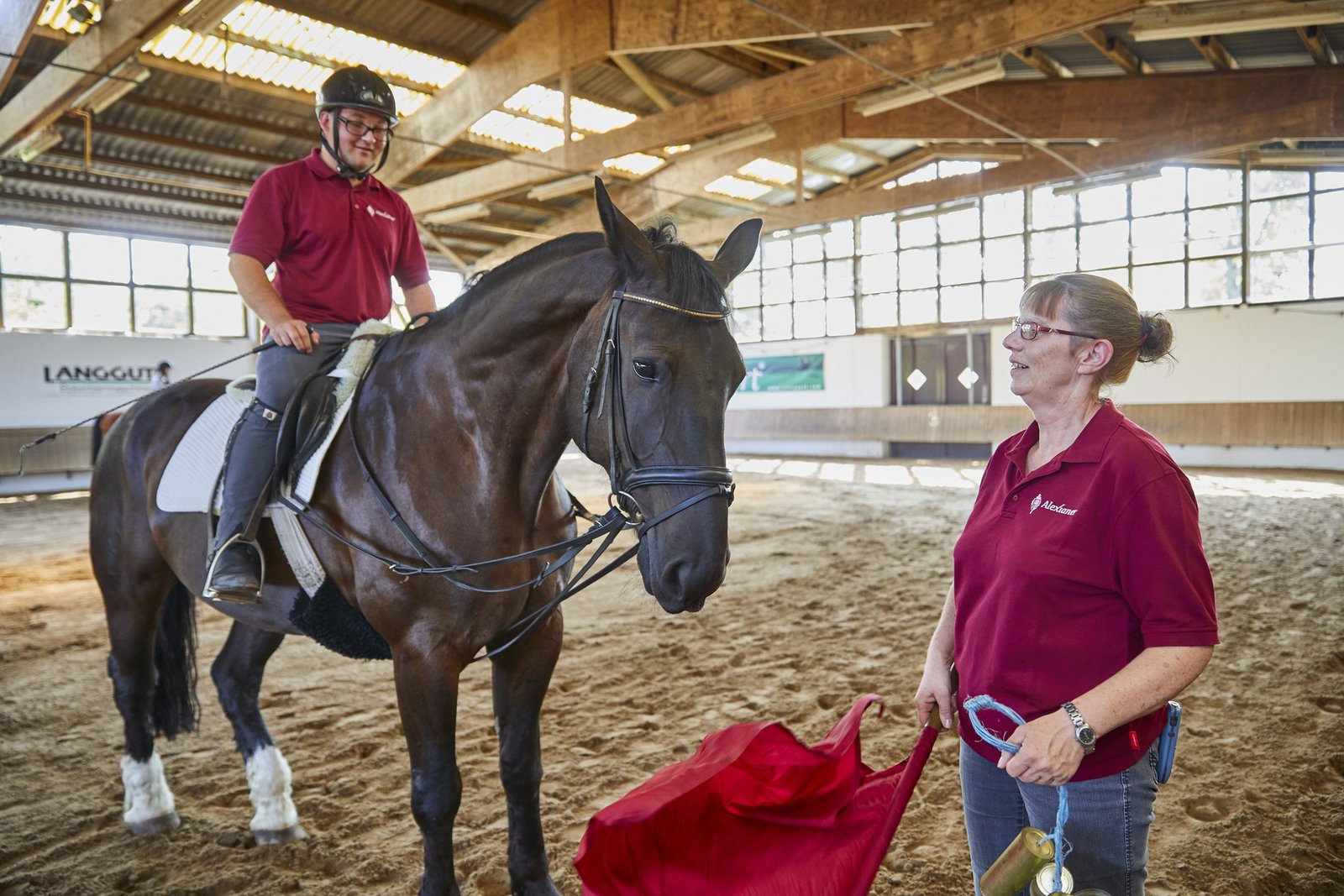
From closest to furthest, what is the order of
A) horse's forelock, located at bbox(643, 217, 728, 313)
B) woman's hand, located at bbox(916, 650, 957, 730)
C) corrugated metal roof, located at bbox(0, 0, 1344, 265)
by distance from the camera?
woman's hand, located at bbox(916, 650, 957, 730) < horse's forelock, located at bbox(643, 217, 728, 313) < corrugated metal roof, located at bbox(0, 0, 1344, 265)

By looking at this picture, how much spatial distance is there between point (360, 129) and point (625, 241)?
121 cm

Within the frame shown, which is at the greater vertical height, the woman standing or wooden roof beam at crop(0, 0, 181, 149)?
wooden roof beam at crop(0, 0, 181, 149)

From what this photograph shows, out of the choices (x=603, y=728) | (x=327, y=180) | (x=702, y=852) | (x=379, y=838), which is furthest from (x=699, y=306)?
(x=603, y=728)

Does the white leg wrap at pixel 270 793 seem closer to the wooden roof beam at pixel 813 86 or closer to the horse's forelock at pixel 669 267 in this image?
the horse's forelock at pixel 669 267

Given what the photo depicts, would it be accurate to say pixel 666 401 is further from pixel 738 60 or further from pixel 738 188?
pixel 738 188

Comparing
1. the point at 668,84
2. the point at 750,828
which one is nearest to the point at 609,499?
the point at 750,828

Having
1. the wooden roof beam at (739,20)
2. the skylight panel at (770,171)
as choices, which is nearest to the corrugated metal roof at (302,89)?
the wooden roof beam at (739,20)

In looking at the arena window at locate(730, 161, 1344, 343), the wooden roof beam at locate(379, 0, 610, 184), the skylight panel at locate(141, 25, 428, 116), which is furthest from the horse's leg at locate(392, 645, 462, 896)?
the arena window at locate(730, 161, 1344, 343)

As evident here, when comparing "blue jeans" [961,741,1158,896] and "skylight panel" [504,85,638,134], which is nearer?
"blue jeans" [961,741,1158,896]

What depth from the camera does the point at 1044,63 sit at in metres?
13.0

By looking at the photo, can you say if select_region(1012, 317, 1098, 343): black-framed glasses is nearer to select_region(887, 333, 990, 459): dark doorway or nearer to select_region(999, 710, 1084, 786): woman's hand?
select_region(999, 710, 1084, 786): woman's hand

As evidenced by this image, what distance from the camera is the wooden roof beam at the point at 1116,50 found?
11105 millimetres

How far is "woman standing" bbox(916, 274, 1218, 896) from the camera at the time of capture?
4.06 feet

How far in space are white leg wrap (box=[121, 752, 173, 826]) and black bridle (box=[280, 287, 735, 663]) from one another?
4.39 feet
